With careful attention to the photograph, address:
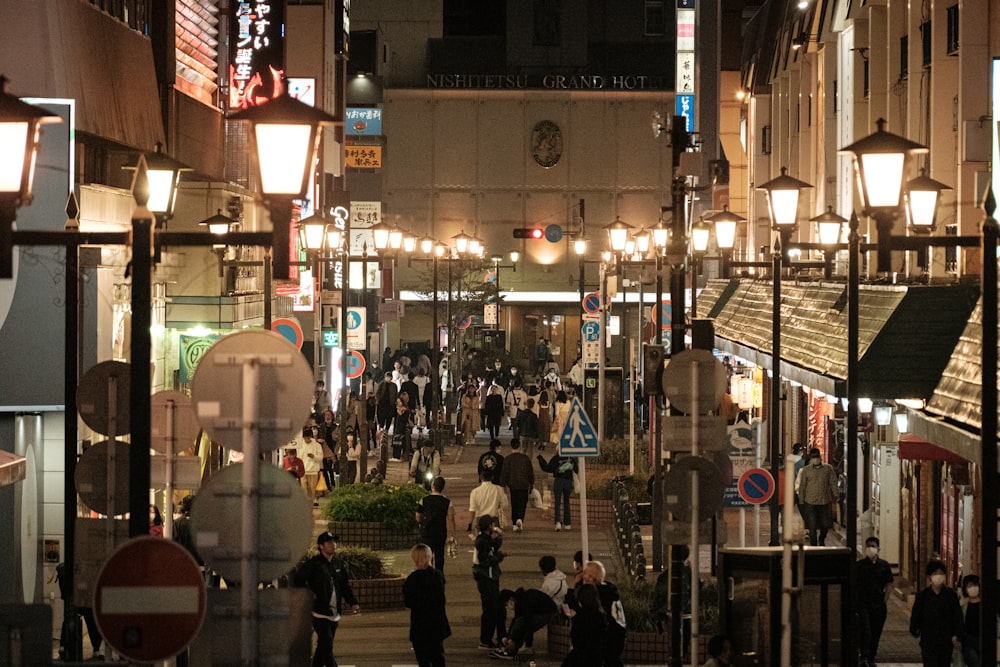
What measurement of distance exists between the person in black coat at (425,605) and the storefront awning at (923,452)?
7036 mm

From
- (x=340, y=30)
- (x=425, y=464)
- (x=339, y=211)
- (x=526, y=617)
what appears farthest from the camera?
(x=340, y=30)

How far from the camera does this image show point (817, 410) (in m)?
29.3

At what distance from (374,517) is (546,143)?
4386cm

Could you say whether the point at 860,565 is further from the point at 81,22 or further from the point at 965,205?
the point at 81,22

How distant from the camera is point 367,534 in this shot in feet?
78.4

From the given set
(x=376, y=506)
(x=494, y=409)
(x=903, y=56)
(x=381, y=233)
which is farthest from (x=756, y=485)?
(x=494, y=409)

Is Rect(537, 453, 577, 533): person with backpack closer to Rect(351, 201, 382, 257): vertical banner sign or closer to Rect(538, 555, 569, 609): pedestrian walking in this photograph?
Rect(538, 555, 569, 609): pedestrian walking

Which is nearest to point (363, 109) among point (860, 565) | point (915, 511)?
point (915, 511)

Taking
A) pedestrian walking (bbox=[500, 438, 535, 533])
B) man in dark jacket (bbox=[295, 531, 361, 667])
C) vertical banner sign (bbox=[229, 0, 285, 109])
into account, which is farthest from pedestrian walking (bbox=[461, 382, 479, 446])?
man in dark jacket (bbox=[295, 531, 361, 667])

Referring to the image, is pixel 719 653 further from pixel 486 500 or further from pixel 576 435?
pixel 486 500

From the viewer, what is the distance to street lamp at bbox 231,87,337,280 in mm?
8352

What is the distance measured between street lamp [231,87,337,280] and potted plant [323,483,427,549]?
1578cm

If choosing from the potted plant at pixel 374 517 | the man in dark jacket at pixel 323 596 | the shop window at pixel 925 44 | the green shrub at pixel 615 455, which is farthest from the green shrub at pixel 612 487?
the man in dark jacket at pixel 323 596

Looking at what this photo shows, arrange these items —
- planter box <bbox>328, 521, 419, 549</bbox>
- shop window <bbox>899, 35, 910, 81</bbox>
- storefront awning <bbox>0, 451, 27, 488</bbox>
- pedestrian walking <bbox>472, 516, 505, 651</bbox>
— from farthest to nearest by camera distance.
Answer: planter box <bbox>328, 521, 419, 549</bbox> → shop window <bbox>899, 35, 910, 81</bbox> → pedestrian walking <bbox>472, 516, 505, 651</bbox> → storefront awning <bbox>0, 451, 27, 488</bbox>
